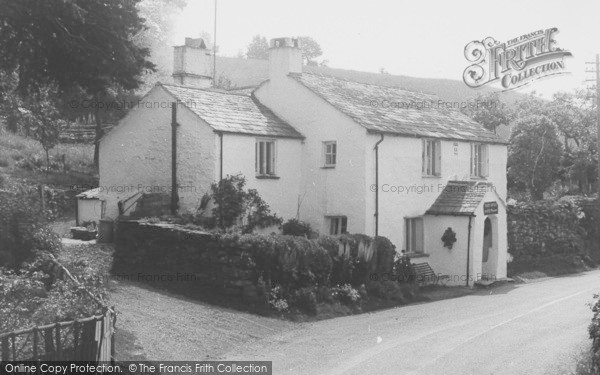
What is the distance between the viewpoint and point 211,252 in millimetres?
20625

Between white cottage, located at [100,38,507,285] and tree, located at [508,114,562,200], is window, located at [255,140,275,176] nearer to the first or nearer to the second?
white cottage, located at [100,38,507,285]

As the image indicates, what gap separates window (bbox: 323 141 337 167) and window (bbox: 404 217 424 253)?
12.6ft

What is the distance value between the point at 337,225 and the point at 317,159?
2.52m

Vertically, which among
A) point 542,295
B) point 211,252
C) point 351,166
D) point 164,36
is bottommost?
point 542,295

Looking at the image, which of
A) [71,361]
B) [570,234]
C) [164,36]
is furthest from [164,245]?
[164,36]

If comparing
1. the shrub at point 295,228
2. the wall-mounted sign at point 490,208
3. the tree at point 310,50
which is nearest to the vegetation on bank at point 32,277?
the shrub at point 295,228

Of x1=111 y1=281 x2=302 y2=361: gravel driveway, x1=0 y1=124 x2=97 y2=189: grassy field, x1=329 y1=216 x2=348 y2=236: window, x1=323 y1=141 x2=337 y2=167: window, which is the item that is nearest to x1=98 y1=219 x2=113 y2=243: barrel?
x1=111 y1=281 x2=302 y2=361: gravel driveway

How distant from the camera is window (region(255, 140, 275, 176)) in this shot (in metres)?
26.5

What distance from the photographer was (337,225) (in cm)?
2773

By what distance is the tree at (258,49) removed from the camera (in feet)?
400

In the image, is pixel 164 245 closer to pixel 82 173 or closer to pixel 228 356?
pixel 228 356

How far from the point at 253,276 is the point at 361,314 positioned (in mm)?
3476

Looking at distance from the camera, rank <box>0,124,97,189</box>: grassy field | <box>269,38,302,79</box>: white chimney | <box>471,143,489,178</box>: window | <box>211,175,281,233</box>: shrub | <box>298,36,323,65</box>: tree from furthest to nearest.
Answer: <box>298,36,323,65</box>: tree → <box>0,124,97,189</box>: grassy field → <box>471,143,489,178</box>: window → <box>269,38,302,79</box>: white chimney → <box>211,175,281,233</box>: shrub

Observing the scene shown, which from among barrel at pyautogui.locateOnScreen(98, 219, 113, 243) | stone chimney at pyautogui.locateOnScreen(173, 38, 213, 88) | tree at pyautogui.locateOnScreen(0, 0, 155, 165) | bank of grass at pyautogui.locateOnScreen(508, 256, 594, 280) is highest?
stone chimney at pyautogui.locateOnScreen(173, 38, 213, 88)
